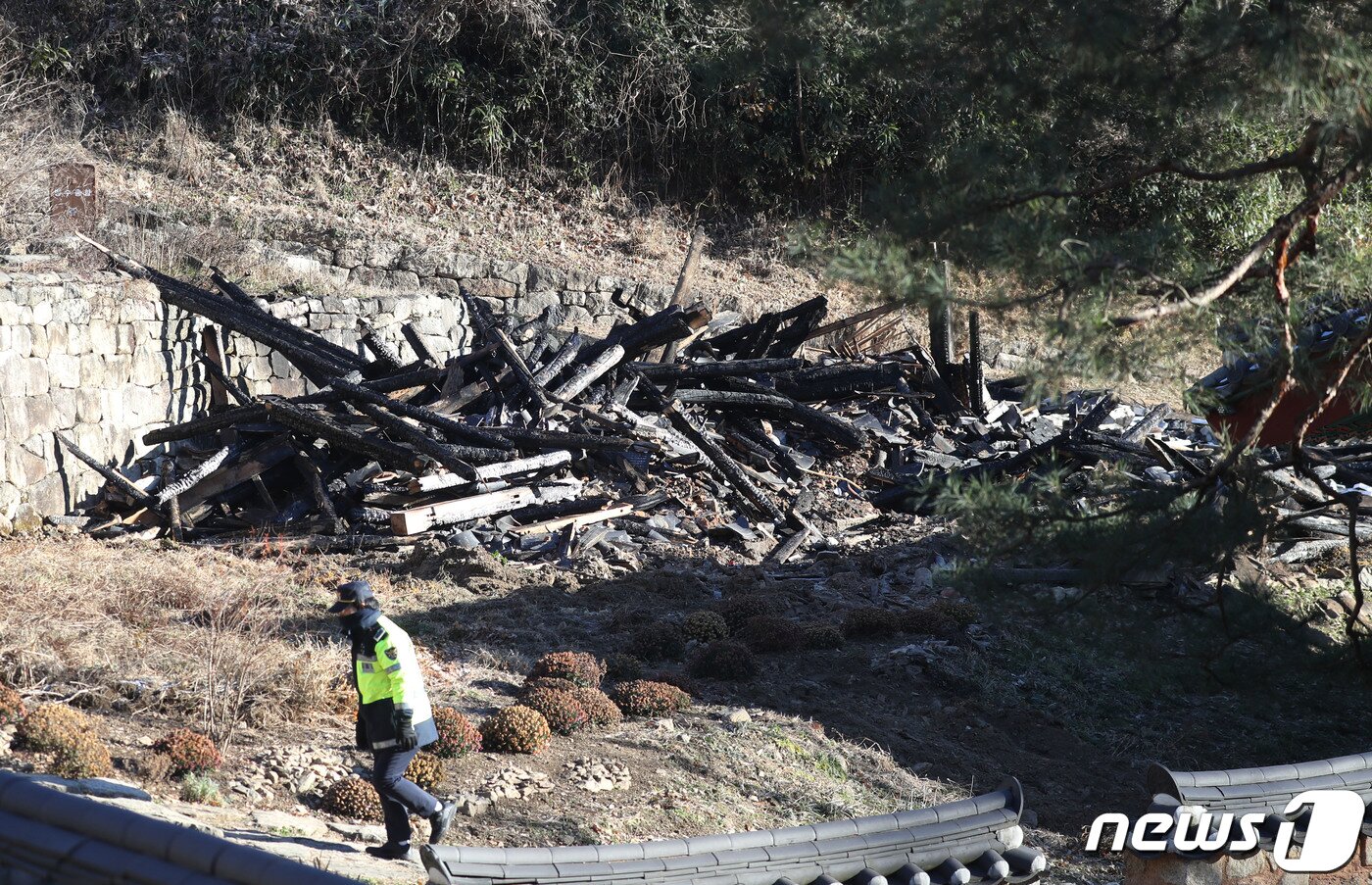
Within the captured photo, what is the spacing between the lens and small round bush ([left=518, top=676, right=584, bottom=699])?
873 cm

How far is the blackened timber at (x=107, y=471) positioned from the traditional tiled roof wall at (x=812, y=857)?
939cm

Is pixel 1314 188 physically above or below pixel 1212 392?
above

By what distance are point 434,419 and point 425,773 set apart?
710 centimetres

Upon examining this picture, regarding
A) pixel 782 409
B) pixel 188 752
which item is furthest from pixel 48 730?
pixel 782 409

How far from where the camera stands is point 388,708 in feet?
19.7

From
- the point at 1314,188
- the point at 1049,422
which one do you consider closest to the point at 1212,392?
the point at 1314,188

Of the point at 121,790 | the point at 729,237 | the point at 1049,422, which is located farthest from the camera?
the point at 729,237

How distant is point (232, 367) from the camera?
15.1 m

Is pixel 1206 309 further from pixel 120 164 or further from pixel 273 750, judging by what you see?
pixel 120 164

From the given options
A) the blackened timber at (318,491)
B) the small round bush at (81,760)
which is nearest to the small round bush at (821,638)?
the blackened timber at (318,491)

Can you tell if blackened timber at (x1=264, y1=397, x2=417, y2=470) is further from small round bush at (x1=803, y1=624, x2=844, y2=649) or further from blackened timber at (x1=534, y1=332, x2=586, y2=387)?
small round bush at (x1=803, y1=624, x2=844, y2=649)

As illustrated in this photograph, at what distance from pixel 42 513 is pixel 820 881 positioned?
1051 cm

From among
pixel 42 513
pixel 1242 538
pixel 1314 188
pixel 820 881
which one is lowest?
pixel 42 513

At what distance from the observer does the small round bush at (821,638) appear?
35.0ft
